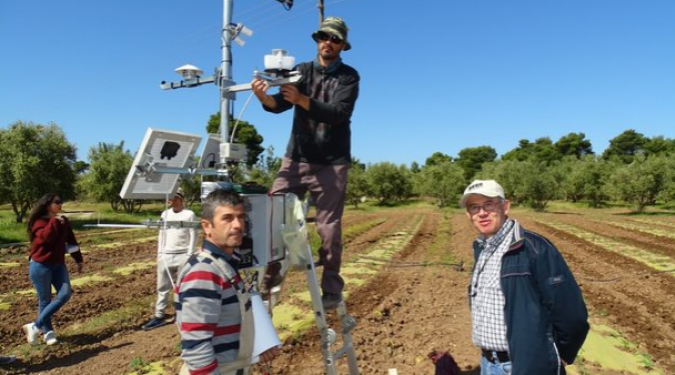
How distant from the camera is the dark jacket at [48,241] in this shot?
7.15 meters

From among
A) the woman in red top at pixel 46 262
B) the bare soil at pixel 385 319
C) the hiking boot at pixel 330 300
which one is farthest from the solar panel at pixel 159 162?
the woman in red top at pixel 46 262

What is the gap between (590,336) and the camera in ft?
24.0

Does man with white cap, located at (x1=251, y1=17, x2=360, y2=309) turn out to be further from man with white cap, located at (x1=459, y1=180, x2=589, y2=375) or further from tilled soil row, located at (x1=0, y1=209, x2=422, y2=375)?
tilled soil row, located at (x1=0, y1=209, x2=422, y2=375)

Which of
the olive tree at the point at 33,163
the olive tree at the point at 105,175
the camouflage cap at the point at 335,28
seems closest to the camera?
the camouflage cap at the point at 335,28

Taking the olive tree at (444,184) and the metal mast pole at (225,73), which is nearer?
the metal mast pole at (225,73)

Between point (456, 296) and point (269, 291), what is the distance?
7541 millimetres

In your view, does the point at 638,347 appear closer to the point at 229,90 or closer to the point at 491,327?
the point at 491,327

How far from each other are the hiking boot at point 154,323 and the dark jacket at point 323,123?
6.13m

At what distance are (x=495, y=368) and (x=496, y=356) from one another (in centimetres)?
9

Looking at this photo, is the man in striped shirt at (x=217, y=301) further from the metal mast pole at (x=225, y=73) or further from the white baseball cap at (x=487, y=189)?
the white baseball cap at (x=487, y=189)

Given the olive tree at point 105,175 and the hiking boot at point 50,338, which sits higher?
the olive tree at point 105,175

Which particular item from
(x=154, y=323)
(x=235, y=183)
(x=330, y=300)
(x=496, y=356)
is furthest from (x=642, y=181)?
(x=235, y=183)

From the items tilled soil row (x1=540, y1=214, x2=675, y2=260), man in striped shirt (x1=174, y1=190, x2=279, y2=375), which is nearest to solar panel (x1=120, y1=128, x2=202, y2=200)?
man in striped shirt (x1=174, y1=190, x2=279, y2=375)

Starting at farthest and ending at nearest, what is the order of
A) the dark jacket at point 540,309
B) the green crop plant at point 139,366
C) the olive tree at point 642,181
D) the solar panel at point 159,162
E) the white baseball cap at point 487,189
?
the olive tree at point 642,181
the green crop plant at point 139,366
the white baseball cap at point 487,189
the solar panel at point 159,162
the dark jacket at point 540,309
